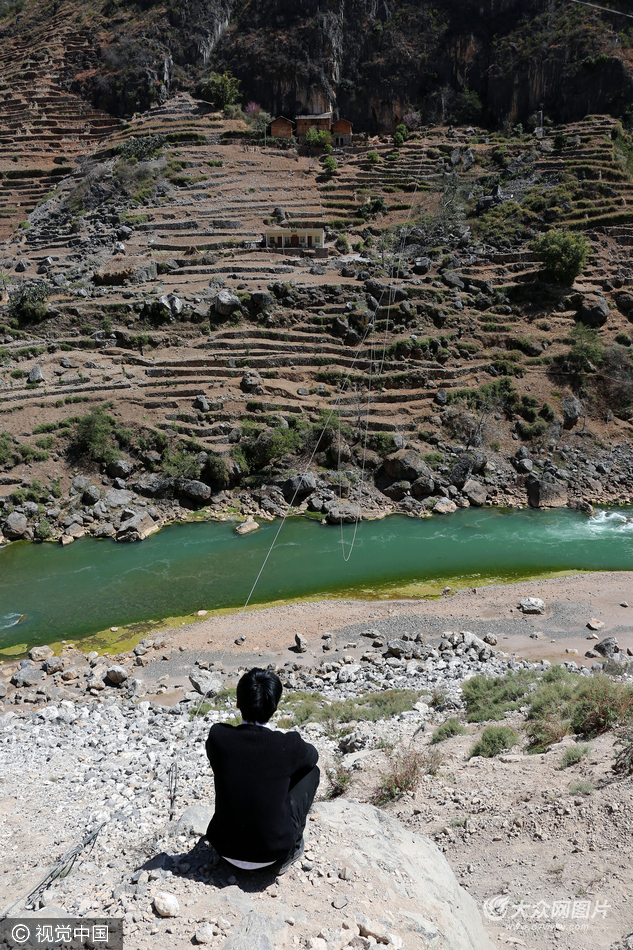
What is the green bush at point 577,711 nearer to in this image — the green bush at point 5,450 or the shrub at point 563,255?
the green bush at point 5,450

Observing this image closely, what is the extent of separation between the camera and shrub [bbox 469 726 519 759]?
281 inches

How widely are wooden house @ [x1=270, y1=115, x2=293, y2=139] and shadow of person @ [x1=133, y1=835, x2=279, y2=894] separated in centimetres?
4955

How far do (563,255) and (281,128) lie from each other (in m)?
27.0

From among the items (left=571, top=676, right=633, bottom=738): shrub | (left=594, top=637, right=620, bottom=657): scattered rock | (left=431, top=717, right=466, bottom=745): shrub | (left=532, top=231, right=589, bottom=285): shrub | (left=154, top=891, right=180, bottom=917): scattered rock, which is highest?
(left=532, top=231, right=589, bottom=285): shrub

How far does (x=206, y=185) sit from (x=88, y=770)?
39.1 m

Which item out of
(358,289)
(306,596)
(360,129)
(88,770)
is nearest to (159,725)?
(88,770)

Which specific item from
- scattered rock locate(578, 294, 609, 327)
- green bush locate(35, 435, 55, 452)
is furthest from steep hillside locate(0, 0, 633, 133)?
green bush locate(35, 435, 55, 452)

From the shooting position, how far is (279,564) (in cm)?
1859

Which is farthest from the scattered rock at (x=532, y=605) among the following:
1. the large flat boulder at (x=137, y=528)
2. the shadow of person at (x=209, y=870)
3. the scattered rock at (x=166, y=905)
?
the scattered rock at (x=166, y=905)

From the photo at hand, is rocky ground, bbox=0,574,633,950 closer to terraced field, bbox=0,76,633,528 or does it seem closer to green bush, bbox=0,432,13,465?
green bush, bbox=0,432,13,465

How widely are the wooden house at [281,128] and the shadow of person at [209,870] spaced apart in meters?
49.6

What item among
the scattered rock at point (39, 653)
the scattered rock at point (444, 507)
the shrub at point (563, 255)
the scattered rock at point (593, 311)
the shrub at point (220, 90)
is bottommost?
the scattered rock at point (444, 507)

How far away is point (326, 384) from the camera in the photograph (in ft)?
84.0

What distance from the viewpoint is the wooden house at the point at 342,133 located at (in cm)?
4522
